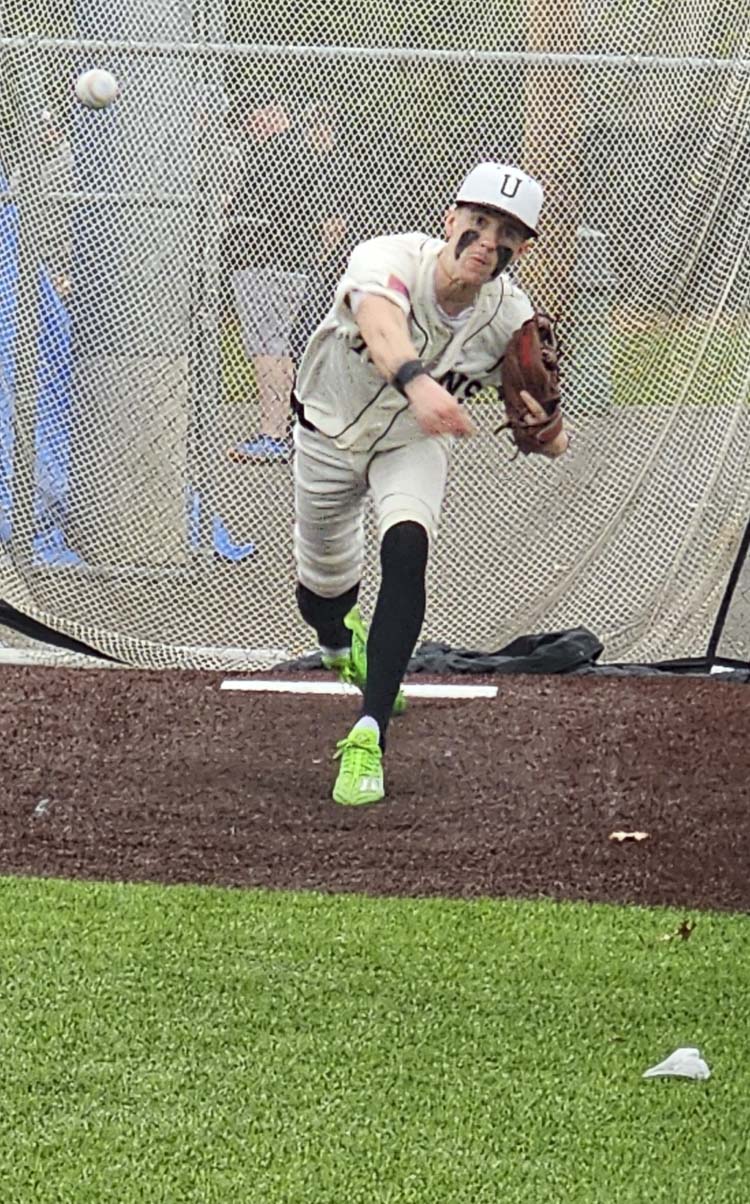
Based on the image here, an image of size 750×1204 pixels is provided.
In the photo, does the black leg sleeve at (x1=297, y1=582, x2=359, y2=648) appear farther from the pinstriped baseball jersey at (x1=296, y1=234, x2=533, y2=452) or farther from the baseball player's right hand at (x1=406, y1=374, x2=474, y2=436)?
the baseball player's right hand at (x1=406, y1=374, x2=474, y2=436)

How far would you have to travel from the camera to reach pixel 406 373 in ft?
17.3

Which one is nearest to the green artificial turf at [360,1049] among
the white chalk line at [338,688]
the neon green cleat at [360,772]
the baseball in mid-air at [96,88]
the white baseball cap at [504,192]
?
the neon green cleat at [360,772]

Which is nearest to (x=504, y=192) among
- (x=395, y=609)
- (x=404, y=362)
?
(x=404, y=362)

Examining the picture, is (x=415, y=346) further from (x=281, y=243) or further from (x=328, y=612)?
(x=281, y=243)

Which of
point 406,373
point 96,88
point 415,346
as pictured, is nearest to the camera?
point 406,373

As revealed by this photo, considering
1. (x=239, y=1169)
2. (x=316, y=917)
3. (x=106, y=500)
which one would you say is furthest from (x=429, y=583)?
(x=239, y=1169)

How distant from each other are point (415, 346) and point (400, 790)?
1275 millimetres

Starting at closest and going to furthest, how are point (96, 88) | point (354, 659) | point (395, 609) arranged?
point (395, 609) → point (354, 659) → point (96, 88)

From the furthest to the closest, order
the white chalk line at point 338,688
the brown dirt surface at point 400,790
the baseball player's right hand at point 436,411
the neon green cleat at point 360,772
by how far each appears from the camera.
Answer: the white chalk line at point 338,688, the neon green cleat at point 360,772, the baseball player's right hand at point 436,411, the brown dirt surface at point 400,790

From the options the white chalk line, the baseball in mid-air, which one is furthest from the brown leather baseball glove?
the baseball in mid-air

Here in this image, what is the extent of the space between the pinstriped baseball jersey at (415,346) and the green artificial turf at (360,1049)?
1.69 meters

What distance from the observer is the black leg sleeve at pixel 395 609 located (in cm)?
565

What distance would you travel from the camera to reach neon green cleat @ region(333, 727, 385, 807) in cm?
554

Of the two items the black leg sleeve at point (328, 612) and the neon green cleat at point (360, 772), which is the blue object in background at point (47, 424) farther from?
the neon green cleat at point (360, 772)
